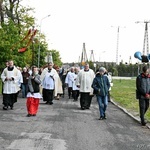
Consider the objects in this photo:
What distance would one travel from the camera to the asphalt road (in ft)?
30.7

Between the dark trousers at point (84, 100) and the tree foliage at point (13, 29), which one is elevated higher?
the tree foliage at point (13, 29)

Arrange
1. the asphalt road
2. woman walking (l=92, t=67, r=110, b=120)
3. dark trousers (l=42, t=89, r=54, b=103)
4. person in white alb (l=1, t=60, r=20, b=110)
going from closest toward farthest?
the asphalt road
woman walking (l=92, t=67, r=110, b=120)
person in white alb (l=1, t=60, r=20, b=110)
dark trousers (l=42, t=89, r=54, b=103)

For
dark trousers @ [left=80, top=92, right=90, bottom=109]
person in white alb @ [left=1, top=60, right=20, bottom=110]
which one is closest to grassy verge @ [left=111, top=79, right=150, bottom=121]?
dark trousers @ [left=80, top=92, right=90, bottom=109]

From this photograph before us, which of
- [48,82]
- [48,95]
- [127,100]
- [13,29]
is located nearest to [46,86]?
[48,82]

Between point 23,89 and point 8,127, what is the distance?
13.9m

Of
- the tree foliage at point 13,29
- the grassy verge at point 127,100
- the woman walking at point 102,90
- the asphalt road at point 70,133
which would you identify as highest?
the tree foliage at point 13,29

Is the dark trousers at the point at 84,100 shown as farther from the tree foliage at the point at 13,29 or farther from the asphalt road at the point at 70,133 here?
the tree foliage at the point at 13,29

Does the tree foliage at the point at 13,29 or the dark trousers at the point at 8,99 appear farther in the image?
the tree foliage at the point at 13,29

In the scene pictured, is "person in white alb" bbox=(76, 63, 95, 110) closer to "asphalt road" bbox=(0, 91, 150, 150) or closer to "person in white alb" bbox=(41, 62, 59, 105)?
"person in white alb" bbox=(41, 62, 59, 105)

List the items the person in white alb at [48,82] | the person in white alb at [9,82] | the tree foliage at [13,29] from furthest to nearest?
the tree foliage at [13,29] → the person in white alb at [48,82] → the person in white alb at [9,82]

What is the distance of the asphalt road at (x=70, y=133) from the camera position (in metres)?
9.36

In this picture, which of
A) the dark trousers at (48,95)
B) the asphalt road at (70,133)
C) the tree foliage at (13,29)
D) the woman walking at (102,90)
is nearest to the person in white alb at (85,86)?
the dark trousers at (48,95)

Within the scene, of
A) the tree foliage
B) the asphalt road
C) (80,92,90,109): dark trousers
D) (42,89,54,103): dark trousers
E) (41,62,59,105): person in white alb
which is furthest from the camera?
the tree foliage

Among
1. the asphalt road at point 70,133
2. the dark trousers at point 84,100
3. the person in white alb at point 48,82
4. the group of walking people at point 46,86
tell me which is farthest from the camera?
the person in white alb at point 48,82
